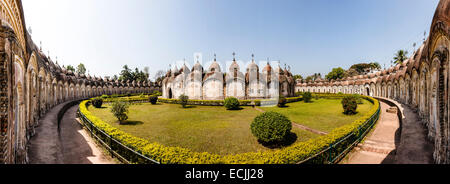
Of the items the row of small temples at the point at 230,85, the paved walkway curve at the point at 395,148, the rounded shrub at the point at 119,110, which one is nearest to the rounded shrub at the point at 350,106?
the paved walkway curve at the point at 395,148

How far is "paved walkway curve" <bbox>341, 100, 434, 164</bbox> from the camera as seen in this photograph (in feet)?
19.1

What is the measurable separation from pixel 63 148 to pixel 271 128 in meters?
9.17

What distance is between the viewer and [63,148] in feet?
24.3

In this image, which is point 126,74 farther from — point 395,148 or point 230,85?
point 395,148

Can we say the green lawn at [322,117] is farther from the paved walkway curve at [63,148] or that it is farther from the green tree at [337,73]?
the green tree at [337,73]

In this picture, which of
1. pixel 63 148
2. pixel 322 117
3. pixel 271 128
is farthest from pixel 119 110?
pixel 322 117

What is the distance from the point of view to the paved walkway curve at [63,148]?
6.21 m

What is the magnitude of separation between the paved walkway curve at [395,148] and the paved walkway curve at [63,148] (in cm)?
967

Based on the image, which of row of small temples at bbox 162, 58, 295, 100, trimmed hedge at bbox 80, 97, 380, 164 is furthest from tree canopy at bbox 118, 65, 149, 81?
trimmed hedge at bbox 80, 97, 380, 164

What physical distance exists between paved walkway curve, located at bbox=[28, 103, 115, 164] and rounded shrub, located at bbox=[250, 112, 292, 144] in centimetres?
611
